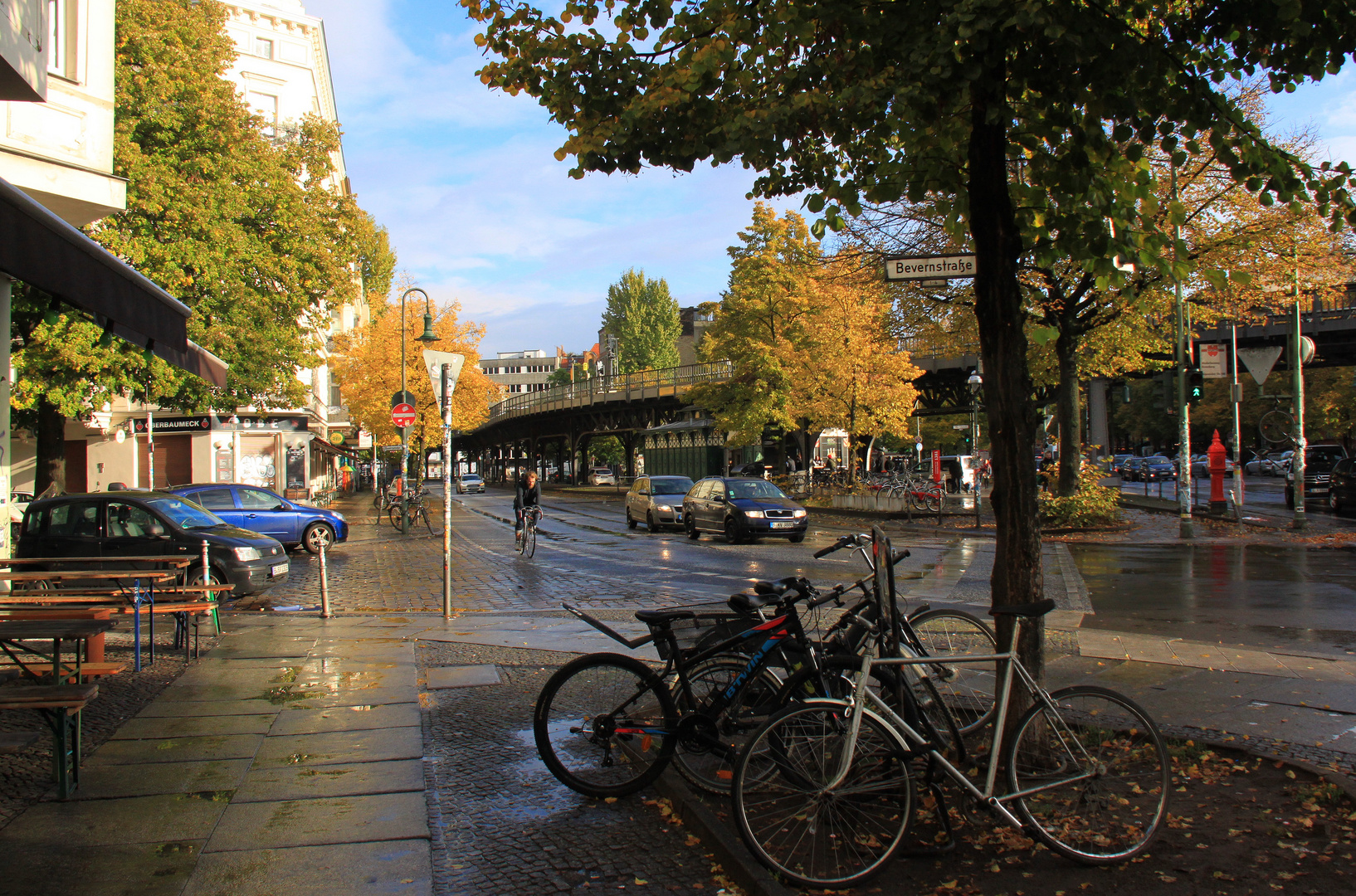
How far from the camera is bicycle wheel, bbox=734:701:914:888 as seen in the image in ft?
12.1

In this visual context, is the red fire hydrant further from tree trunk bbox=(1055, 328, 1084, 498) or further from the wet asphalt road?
the wet asphalt road

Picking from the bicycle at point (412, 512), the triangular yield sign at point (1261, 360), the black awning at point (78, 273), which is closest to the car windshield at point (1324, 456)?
the triangular yield sign at point (1261, 360)

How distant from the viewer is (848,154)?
619 centimetres

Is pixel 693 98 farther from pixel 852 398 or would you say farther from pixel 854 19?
pixel 852 398

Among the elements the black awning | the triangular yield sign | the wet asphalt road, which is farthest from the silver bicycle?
the triangular yield sign

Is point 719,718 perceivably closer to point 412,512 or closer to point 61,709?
point 61,709

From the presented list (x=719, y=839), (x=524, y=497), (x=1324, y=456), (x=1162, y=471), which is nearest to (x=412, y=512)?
(x=524, y=497)

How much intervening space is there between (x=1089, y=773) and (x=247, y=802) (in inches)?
150

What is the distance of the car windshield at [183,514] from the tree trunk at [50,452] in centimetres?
1029

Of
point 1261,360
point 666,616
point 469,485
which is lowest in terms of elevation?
point 469,485

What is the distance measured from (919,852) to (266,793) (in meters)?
3.12

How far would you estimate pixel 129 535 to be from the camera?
42.0ft

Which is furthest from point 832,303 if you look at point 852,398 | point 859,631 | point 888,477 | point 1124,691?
point 859,631

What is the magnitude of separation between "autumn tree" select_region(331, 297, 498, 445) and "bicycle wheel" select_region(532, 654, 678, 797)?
3995cm
